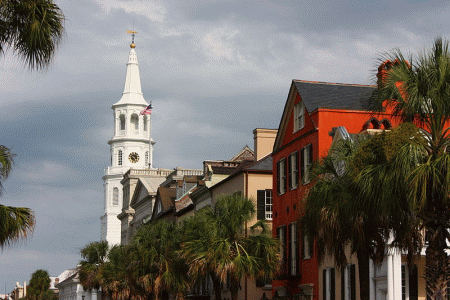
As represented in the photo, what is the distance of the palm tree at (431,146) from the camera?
22.7 metres

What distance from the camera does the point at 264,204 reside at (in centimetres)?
5638

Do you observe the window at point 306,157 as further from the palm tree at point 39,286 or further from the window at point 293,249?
the palm tree at point 39,286

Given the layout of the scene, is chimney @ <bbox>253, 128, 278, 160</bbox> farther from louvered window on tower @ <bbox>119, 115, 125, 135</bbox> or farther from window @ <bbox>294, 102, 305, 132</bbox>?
louvered window on tower @ <bbox>119, 115, 125, 135</bbox>

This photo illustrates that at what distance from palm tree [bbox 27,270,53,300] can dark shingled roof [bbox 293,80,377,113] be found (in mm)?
104137

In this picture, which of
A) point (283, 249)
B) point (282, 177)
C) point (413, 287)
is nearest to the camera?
point (413, 287)

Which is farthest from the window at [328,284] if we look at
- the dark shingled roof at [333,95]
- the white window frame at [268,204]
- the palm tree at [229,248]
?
the white window frame at [268,204]

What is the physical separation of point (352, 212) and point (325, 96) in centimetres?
2175

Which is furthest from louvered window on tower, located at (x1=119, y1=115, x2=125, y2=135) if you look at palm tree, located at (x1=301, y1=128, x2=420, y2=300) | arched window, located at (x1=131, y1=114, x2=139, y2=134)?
palm tree, located at (x1=301, y1=128, x2=420, y2=300)

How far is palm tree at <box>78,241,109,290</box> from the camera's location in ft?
276

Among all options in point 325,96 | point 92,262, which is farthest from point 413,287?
point 92,262

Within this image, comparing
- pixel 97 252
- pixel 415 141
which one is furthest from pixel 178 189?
pixel 415 141

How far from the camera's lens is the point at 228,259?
4431 centimetres

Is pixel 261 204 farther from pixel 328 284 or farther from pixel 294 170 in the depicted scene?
pixel 328 284

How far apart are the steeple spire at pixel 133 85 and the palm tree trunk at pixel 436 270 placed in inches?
6103
